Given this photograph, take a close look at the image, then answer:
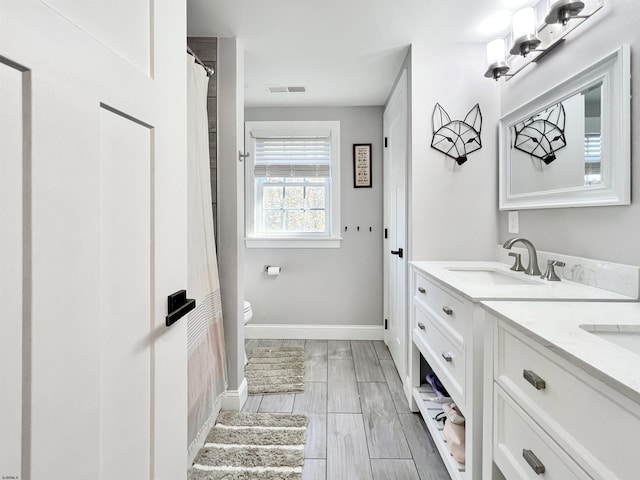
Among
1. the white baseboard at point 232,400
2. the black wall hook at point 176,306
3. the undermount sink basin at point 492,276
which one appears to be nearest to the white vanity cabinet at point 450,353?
the undermount sink basin at point 492,276

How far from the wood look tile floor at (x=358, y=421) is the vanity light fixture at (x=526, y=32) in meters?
2.06

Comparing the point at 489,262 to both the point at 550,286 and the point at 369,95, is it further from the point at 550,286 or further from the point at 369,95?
the point at 369,95

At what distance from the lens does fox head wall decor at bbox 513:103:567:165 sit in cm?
149

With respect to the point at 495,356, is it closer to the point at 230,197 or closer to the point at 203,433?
the point at 203,433

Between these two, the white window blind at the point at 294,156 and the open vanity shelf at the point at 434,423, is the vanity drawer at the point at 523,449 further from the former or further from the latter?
the white window blind at the point at 294,156

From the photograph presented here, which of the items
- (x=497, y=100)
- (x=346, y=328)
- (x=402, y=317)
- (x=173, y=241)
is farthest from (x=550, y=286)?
(x=346, y=328)

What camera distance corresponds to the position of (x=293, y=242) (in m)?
3.13

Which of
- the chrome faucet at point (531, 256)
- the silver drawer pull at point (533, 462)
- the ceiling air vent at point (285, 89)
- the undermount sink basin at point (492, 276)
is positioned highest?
the ceiling air vent at point (285, 89)

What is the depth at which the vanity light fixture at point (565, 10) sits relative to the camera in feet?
4.12

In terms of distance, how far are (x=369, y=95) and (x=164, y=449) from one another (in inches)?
113

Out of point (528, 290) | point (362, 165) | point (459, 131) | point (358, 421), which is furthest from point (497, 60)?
point (358, 421)

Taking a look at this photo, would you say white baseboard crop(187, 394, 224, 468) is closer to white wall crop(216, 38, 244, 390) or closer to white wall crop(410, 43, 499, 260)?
white wall crop(216, 38, 244, 390)

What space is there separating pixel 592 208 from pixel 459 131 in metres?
0.90

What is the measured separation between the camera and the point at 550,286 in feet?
4.30
